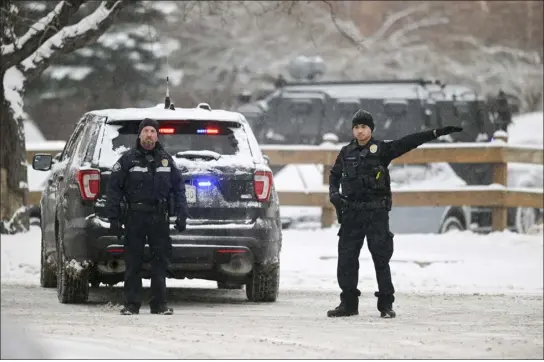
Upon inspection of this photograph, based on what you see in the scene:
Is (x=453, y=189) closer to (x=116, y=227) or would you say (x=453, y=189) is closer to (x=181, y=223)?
(x=181, y=223)

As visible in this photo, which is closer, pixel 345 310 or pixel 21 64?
pixel 345 310

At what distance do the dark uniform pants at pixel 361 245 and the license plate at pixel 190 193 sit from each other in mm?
1216

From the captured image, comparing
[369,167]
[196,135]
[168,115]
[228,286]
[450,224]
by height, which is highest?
[168,115]

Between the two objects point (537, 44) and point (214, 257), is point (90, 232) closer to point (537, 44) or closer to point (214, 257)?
point (214, 257)

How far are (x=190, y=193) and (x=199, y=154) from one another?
1.03ft

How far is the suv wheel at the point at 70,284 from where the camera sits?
37.6 ft

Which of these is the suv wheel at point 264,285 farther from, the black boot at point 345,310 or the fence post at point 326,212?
the fence post at point 326,212

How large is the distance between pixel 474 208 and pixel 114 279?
9745 mm

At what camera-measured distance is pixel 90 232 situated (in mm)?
11133

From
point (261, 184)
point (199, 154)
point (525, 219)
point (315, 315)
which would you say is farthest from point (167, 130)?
point (525, 219)

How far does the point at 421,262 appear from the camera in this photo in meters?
17.3

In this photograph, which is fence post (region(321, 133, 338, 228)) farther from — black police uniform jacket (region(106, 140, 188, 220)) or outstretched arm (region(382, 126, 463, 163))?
black police uniform jacket (region(106, 140, 188, 220))

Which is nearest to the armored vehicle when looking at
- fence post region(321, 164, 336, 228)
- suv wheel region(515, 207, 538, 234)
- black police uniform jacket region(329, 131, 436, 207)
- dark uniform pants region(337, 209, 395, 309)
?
suv wheel region(515, 207, 538, 234)

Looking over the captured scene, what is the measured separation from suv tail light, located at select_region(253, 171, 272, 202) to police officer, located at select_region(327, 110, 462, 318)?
85cm
